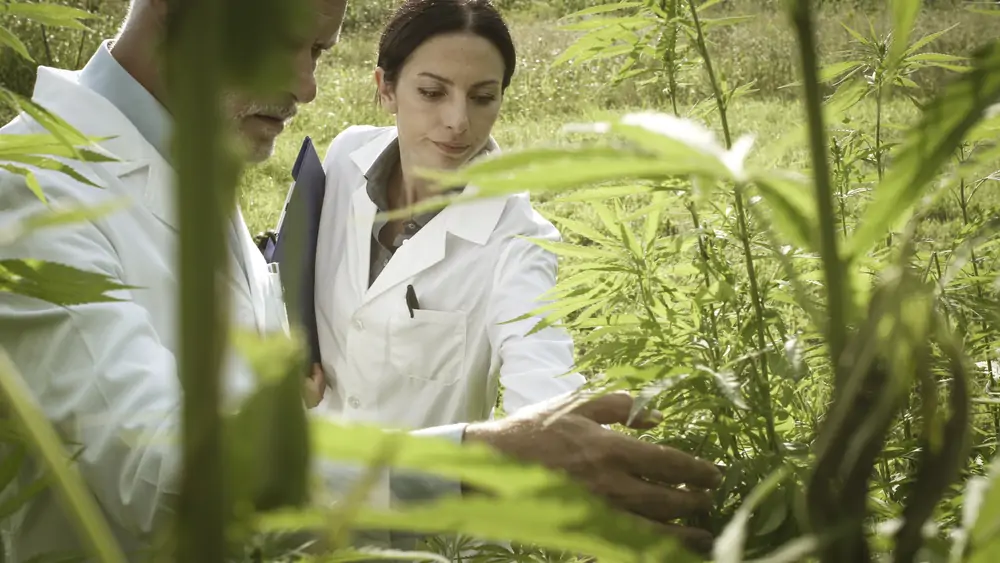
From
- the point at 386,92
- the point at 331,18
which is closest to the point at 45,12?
the point at 331,18

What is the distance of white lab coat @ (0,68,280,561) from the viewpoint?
0.74m

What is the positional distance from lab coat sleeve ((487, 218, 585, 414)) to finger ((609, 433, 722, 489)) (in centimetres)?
41

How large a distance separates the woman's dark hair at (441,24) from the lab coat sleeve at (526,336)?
386 mm

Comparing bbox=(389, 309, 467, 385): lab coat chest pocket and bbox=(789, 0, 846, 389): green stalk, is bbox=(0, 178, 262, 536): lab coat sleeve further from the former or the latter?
bbox=(389, 309, 467, 385): lab coat chest pocket

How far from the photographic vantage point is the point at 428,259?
5.79 feet

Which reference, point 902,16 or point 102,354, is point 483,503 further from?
point 102,354

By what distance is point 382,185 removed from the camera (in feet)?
6.44

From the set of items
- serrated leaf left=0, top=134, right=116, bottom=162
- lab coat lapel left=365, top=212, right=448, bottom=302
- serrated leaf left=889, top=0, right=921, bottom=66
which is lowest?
serrated leaf left=0, top=134, right=116, bottom=162

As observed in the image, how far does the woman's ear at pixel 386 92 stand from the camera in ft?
6.56

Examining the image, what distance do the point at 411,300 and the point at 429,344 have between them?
93 mm

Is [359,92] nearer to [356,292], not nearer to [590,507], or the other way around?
[356,292]

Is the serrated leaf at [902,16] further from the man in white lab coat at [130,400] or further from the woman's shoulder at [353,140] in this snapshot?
the woman's shoulder at [353,140]

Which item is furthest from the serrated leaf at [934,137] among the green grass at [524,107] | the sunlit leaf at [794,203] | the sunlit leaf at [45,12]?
the green grass at [524,107]

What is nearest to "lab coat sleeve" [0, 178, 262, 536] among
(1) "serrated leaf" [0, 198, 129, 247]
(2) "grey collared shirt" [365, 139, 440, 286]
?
(1) "serrated leaf" [0, 198, 129, 247]
